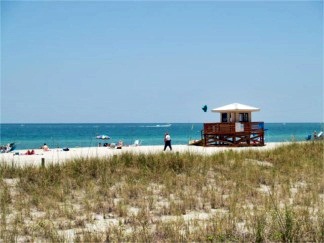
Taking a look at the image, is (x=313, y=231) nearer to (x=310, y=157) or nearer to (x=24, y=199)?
(x=24, y=199)

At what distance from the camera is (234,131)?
25594 millimetres

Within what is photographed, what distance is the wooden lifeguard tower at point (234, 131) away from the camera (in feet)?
84.3

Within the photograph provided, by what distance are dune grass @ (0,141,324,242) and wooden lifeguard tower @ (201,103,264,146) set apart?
12115 mm

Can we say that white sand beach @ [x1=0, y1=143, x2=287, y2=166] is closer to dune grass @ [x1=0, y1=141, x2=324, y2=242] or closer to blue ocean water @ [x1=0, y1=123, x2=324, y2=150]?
blue ocean water @ [x1=0, y1=123, x2=324, y2=150]

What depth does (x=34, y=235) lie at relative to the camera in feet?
20.3

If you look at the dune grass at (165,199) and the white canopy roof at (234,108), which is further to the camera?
the white canopy roof at (234,108)

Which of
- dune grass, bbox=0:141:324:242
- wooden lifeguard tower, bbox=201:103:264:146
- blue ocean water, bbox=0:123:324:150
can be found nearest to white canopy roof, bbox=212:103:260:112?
wooden lifeguard tower, bbox=201:103:264:146

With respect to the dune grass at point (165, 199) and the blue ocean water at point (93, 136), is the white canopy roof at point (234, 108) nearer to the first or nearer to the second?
the blue ocean water at point (93, 136)

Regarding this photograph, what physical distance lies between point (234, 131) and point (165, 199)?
691 inches

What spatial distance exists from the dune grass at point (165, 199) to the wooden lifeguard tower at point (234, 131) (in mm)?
12115

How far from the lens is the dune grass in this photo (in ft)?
19.9

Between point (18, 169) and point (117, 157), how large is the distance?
275 centimetres

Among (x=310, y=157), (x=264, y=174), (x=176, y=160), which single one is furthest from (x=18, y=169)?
(x=310, y=157)

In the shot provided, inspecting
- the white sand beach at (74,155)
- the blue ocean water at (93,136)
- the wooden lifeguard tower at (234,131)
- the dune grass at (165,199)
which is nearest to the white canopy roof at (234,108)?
the wooden lifeguard tower at (234,131)
